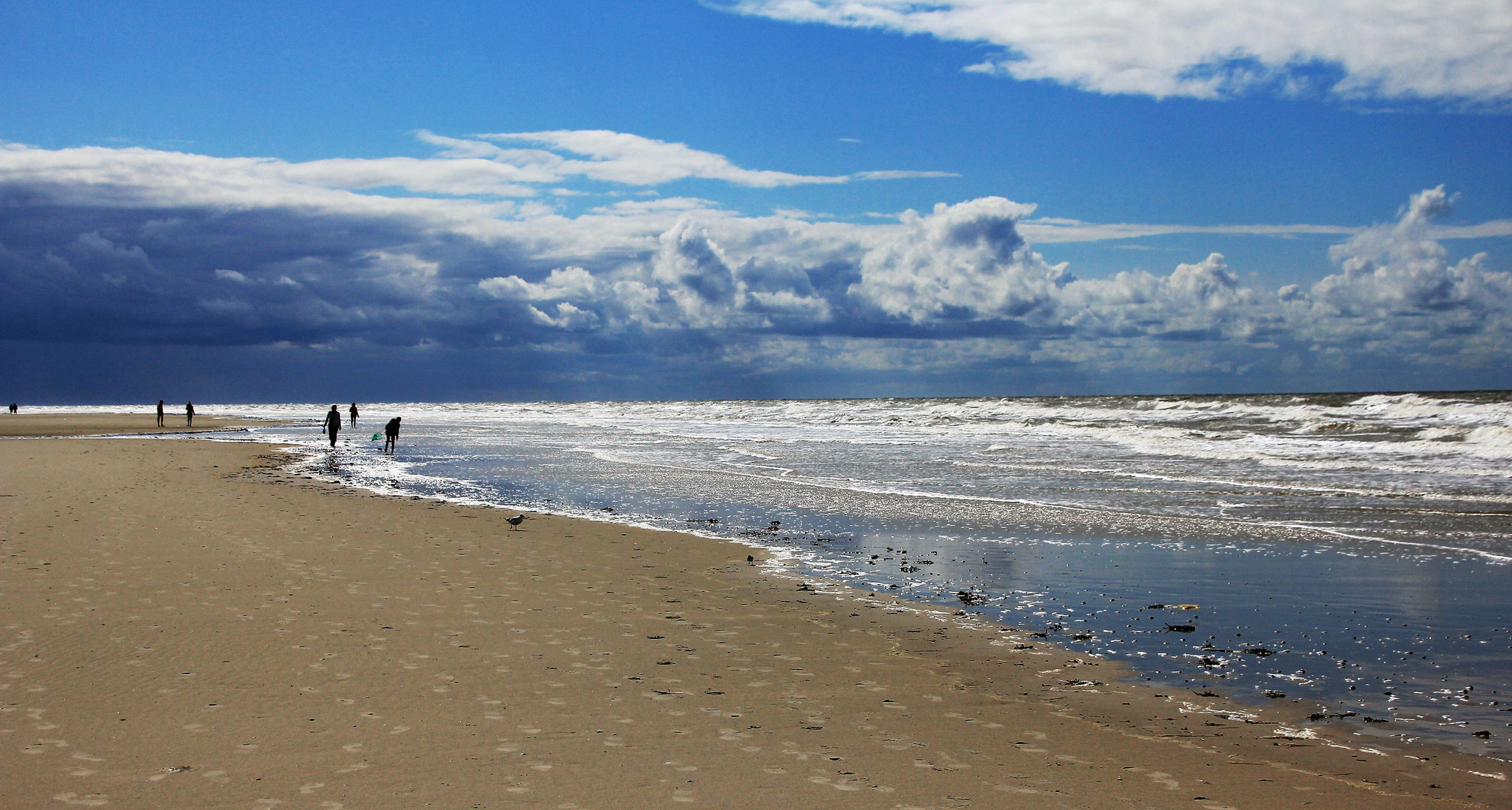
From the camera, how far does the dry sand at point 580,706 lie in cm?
503

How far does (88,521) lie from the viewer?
1438cm

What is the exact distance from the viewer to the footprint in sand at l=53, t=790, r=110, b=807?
15.4 ft

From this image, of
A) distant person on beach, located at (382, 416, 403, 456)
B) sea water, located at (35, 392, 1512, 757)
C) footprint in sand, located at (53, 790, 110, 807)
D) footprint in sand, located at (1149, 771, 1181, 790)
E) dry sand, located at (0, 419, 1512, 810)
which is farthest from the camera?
distant person on beach, located at (382, 416, 403, 456)

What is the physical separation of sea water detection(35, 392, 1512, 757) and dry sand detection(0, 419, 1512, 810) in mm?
1016

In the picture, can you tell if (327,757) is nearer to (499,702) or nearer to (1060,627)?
(499,702)

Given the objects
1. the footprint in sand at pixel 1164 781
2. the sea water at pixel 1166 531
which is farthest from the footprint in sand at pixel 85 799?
the sea water at pixel 1166 531

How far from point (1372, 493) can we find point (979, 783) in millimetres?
→ 17944

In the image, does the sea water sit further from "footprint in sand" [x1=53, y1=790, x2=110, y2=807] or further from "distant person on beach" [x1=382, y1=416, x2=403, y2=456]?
"footprint in sand" [x1=53, y1=790, x2=110, y2=807]

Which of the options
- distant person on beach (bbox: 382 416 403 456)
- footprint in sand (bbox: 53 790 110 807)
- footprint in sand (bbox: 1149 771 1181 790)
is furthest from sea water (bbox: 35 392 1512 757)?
footprint in sand (bbox: 53 790 110 807)

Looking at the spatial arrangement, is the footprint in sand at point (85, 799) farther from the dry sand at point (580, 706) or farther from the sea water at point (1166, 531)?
the sea water at point (1166, 531)

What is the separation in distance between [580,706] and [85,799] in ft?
9.02

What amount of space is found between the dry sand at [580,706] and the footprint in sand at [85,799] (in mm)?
21

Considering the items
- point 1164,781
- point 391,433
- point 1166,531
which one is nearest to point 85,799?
point 1164,781

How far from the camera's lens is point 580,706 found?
6.35 meters
